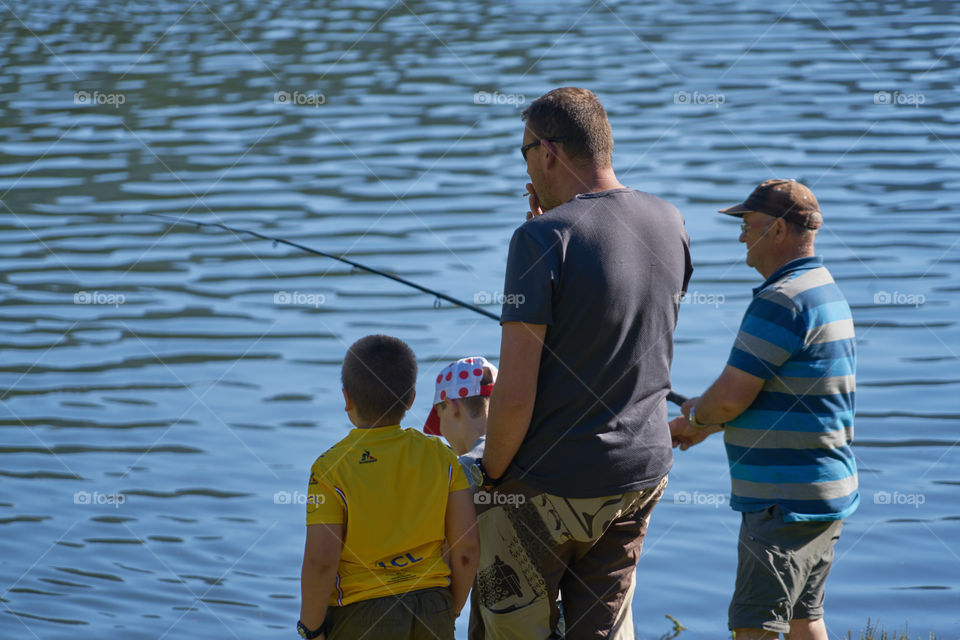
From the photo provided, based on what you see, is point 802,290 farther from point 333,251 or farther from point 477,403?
point 333,251

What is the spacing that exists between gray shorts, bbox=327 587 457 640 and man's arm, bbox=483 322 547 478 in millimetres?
426

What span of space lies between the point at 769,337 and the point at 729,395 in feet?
0.58

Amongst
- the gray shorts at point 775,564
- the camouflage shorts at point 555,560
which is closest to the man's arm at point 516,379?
the camouflage shorts at point 555,560

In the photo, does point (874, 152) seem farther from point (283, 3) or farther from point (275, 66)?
point (283, 3)

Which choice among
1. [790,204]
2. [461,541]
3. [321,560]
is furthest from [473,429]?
[790,204]

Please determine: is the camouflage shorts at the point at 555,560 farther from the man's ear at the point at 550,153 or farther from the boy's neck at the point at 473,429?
the man's ear at the point at 550,153

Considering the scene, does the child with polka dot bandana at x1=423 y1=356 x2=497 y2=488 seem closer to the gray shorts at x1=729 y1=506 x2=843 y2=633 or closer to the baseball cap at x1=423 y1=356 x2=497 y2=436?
the baseball cap at x1=423 y1=356 x2=497 y2=436

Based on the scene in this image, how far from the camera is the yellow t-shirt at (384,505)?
253 cm

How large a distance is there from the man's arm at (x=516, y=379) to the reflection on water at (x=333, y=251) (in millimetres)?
1970

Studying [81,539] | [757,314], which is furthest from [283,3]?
[757,314]

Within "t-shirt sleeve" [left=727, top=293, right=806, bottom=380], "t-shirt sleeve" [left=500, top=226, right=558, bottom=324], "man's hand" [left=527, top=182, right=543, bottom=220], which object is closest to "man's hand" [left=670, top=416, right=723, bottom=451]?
"t-shirt sleeve" [left=727, top=293, right=806, bottom=380]

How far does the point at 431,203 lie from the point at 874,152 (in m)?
4.39

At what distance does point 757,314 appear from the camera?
2.84m

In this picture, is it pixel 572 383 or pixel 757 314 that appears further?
pixel 757 314
